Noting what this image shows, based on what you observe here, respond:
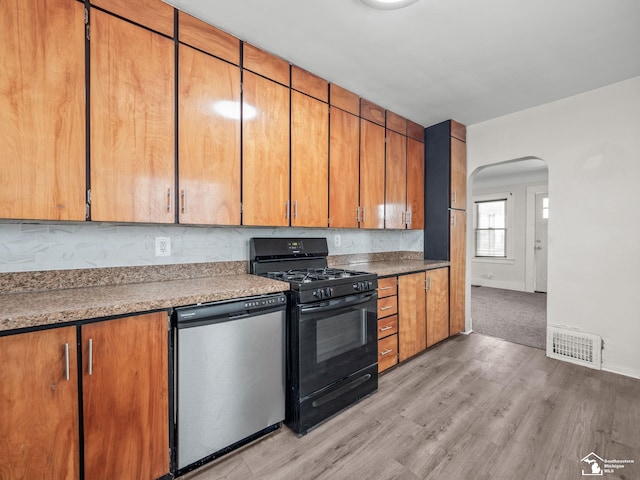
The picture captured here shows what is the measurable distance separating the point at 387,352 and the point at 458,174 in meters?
2.30

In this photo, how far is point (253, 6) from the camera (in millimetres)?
1755

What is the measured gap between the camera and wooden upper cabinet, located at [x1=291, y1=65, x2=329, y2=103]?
2.34 m

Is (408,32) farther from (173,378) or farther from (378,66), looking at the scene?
(173,378)

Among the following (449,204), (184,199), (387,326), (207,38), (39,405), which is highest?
(207,38)

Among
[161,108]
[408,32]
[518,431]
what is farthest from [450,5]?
[518,431]

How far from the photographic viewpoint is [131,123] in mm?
1600

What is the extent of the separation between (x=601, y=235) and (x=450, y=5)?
2498mm

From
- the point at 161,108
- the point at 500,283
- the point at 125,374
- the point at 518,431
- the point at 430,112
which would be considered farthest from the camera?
the point at 500,283

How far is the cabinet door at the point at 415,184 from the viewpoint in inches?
136

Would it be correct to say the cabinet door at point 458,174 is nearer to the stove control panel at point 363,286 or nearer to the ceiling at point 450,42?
the ceiling at point 450,42

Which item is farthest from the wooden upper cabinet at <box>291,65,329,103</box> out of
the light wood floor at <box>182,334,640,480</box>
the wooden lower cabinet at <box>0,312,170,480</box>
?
the light wood floor at <box>182,334,640,480</box>

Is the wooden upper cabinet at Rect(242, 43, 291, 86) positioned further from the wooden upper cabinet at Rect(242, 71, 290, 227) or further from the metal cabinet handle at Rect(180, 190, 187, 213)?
the metal cabinet handle at Rect(180, 190, 187, 213)

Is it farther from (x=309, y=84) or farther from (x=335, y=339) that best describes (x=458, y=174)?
(x=335, y=339)

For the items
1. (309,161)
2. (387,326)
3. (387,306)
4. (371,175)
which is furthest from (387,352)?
(309,161)
